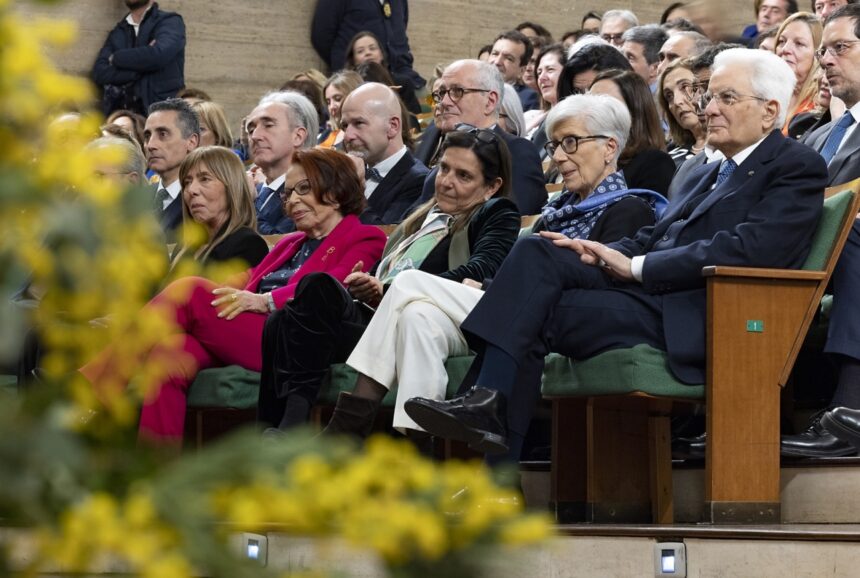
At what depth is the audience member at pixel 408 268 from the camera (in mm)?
3891

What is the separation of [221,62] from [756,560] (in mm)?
7280

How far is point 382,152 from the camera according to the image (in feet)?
18.1

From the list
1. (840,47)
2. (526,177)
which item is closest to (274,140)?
(526,177)

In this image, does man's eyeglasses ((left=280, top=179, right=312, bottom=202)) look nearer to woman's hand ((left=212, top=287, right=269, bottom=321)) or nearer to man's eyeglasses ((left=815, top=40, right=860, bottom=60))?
woman's hand ((left=212, top=287, right=269, bottom=321))

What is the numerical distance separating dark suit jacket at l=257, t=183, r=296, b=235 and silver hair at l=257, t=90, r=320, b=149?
0.35 metres

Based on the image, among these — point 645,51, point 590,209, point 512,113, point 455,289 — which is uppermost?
point 645,51

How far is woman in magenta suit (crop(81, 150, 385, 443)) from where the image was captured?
4156 mm

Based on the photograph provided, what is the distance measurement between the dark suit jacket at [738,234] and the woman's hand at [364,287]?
80 centimetres

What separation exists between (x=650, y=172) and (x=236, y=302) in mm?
1242

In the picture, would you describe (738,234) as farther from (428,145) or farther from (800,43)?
(428,145)

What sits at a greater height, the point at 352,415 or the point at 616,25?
the point at 616,25

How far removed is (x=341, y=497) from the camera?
0.62m

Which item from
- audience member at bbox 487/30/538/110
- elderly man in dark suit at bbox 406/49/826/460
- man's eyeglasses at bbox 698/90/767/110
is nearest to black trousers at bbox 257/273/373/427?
elderly man in dark suit at bbox 406/49/826/460

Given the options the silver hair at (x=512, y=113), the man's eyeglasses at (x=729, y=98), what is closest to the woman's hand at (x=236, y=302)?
the man's eyeglasses at (x=729, y=98)
